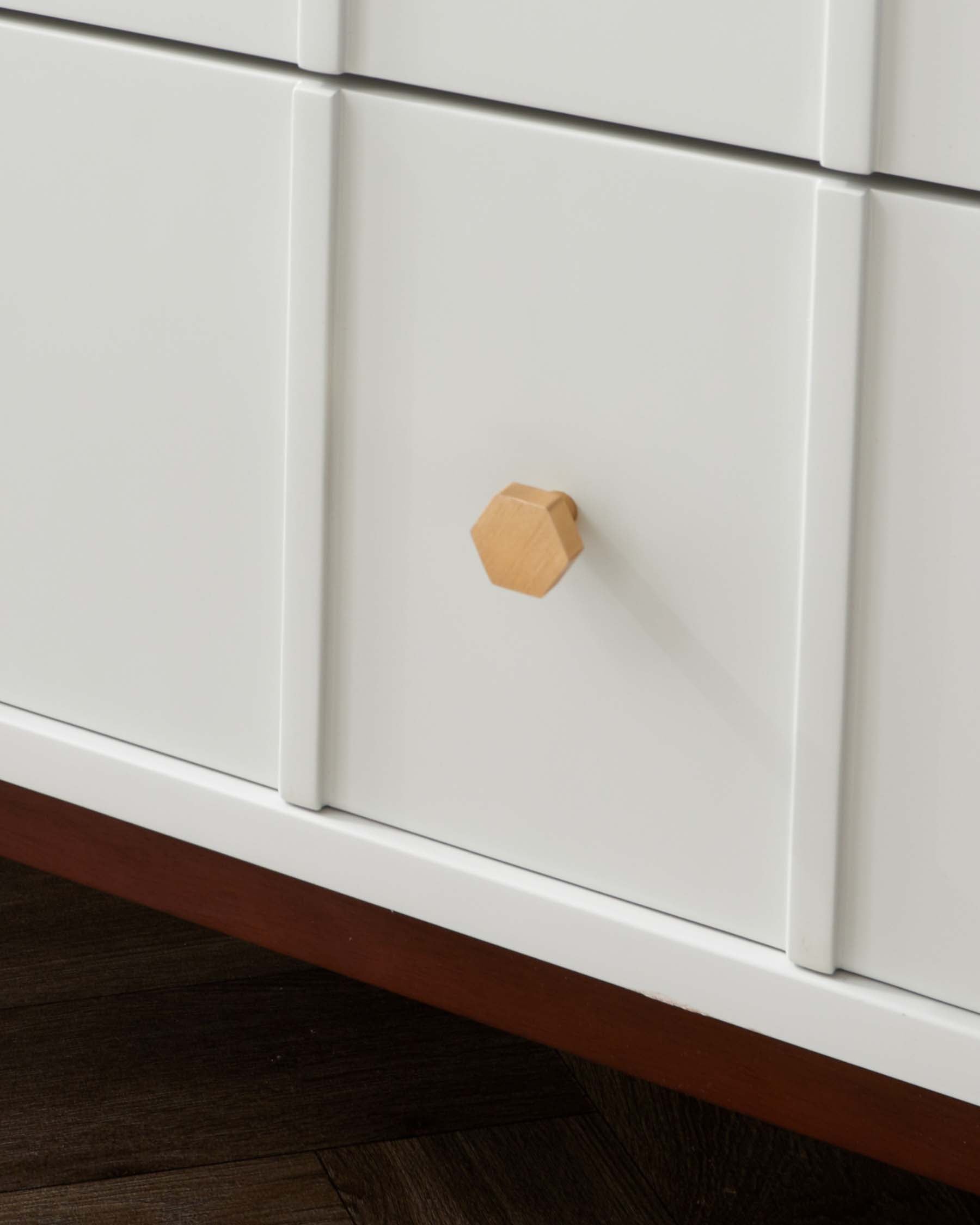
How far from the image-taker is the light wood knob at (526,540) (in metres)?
0.40

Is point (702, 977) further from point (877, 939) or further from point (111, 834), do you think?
point (111, 834)

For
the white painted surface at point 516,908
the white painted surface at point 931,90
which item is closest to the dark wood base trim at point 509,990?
the white painted surface at point 516,908

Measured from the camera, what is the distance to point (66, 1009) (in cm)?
65

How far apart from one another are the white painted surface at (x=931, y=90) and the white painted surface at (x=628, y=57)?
0.02m

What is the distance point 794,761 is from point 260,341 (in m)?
0.20

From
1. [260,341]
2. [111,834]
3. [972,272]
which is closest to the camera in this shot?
[972,272]

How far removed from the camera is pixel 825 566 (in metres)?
0.38

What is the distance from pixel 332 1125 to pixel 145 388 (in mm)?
311

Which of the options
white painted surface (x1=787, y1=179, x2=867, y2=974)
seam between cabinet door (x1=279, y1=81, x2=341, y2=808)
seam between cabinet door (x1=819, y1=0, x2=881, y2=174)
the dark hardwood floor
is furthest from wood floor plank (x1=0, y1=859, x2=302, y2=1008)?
seam between cabinet door (x1=819, y1=0, x2=881, y2=174)

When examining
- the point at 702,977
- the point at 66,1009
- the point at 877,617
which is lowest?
the point at 66,1009

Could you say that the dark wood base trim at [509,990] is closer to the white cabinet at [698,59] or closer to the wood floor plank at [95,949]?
the wood floor plank at [95,949]

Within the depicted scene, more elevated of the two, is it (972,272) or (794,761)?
(972,272)

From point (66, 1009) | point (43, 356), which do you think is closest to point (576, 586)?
point (43, 356)

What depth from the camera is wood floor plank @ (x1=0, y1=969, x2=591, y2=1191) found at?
0.57 meters
